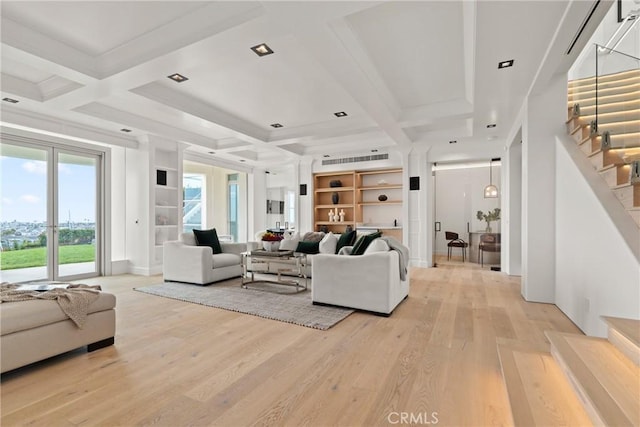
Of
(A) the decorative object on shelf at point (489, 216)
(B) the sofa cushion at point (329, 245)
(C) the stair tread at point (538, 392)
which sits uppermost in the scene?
(A) the decorative object on shelf at point (489, 216)

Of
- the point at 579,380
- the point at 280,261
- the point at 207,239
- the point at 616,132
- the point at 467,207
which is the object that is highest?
the point at 616,132

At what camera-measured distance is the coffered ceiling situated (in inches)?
96.9

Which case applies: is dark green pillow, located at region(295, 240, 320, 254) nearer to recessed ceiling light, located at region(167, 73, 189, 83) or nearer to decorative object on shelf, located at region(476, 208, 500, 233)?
recessed ceiling light, located at region(167, 73, 189, 83)

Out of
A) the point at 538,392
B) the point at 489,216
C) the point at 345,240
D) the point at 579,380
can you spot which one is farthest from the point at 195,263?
the point at 489,216

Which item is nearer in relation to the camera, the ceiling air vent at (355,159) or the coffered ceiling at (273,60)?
the coffered ceiling at (273,60)

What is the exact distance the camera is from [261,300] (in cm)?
402

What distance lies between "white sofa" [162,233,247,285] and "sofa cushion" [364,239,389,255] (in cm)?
266

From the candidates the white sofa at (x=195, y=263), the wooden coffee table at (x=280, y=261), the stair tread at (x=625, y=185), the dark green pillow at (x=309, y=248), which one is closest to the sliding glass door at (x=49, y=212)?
the white sofa at (x=195, y=263)

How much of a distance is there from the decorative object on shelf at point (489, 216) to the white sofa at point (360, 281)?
4.83 metres

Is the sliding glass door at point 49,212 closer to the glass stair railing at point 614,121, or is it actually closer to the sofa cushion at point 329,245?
the sofa cushion at point 329,245

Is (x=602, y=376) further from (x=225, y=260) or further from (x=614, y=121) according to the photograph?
(x=225, y=260)

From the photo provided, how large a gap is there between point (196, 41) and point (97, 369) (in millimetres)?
2700

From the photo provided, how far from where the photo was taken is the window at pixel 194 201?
9.56 meters

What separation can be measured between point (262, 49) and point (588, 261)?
143 inches
